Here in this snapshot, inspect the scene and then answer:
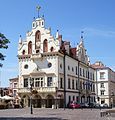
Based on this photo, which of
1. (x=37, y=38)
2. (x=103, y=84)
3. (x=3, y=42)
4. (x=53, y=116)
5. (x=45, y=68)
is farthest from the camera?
(x=103, y=84)

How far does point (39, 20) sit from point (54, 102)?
17.5 meters

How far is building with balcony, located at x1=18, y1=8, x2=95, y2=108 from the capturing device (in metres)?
69.2

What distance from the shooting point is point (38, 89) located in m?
69.8

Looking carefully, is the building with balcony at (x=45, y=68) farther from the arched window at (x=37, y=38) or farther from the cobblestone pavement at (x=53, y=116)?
the cobblestone pavement at (x=53, y=116)

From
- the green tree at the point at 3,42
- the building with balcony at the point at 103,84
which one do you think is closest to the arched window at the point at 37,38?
the building with balcony at the point at 103,84

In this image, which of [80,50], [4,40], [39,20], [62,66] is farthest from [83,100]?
[4,40]

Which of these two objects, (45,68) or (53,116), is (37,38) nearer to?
(45,68)

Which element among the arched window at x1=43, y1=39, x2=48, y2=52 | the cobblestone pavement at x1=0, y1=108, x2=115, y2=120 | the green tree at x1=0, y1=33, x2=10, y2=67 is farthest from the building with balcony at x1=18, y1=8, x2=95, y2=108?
the green tree at x1=0, y1=33, x2=10, y2=67

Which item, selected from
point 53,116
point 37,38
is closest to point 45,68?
point 37,38

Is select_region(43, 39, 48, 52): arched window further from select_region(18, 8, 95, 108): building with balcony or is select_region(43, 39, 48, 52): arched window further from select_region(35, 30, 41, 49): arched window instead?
select_region(35, 30, 41, 49): arched window

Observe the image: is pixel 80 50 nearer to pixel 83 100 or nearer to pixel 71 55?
pixel 71 55

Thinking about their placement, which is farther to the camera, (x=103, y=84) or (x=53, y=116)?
(x=103, y=84)

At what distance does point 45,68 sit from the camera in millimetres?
70625

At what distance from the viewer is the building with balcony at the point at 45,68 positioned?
227ft
